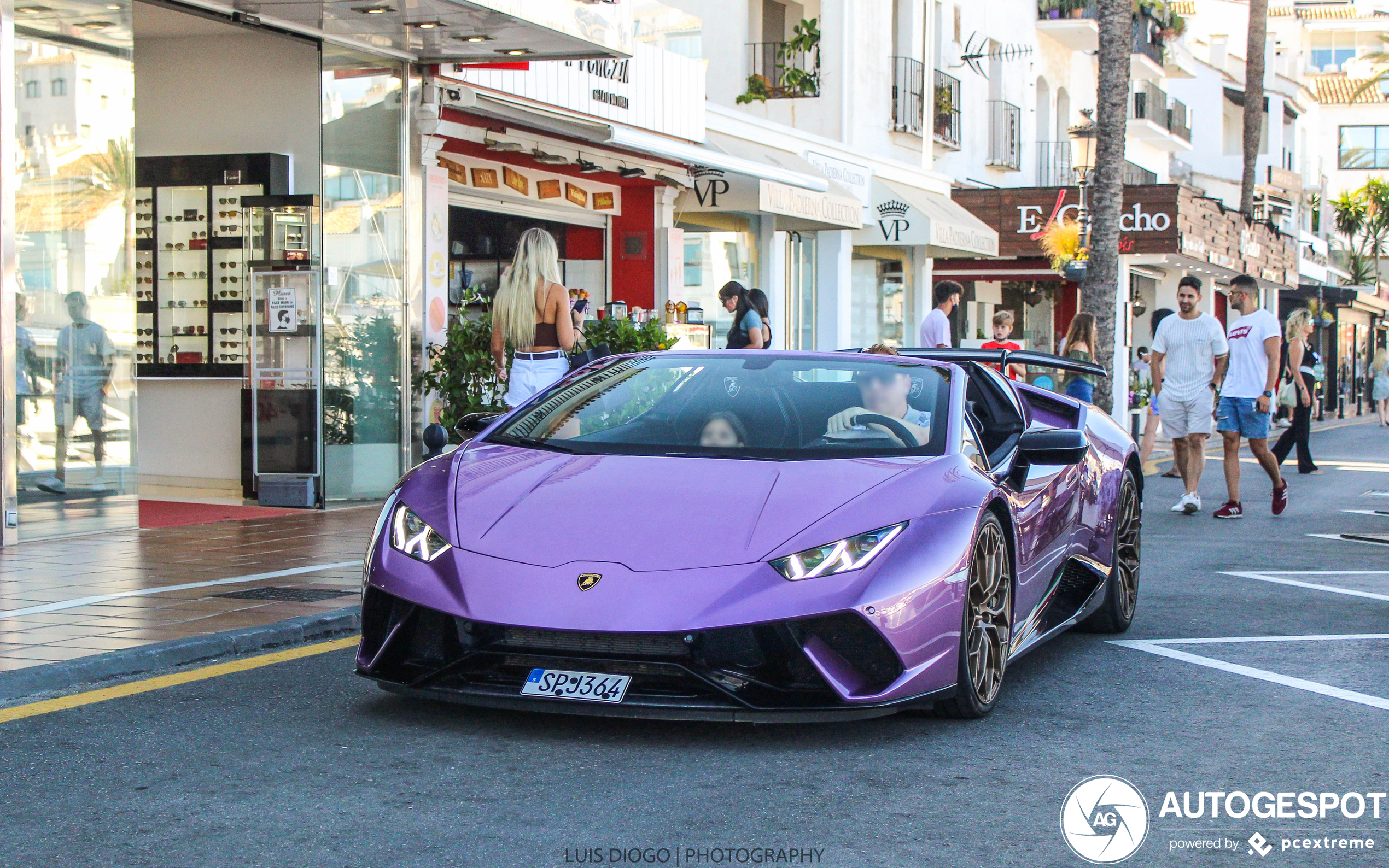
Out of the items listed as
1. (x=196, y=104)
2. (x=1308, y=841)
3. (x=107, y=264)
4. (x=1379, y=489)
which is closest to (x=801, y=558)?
(x=1308, y=841)

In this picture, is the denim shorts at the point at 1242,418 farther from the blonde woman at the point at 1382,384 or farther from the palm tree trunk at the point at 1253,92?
the blonde woman at the point at 1382,384

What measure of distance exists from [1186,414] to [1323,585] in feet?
15.1

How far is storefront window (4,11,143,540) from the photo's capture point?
9.53 metres

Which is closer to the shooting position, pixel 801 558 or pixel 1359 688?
pixel 801 558

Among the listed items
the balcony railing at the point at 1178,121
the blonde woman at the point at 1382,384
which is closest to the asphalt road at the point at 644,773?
the blonde woman at the point at 1382,384

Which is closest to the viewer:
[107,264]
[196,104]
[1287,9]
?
[107,264]

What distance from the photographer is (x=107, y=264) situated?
10.1 m

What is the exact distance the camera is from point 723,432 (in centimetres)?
540

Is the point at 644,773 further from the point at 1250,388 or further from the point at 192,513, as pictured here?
the point at 1250,388

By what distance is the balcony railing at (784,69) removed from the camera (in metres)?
24.0

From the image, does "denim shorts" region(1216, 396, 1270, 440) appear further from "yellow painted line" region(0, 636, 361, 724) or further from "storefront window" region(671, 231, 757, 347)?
"yellow painted line" region(0, 636, 361, 724)

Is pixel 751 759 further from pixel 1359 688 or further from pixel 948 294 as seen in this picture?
pixel 948 294

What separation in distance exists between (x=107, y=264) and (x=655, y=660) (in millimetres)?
7032

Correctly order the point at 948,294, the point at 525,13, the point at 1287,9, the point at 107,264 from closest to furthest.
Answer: the point at 107,264 → the point at 525,13 → the point at 948,294 → the point at 1287,9
